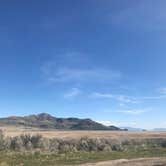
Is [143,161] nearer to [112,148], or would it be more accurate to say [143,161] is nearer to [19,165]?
[19,165]

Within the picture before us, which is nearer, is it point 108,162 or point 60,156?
point 108,162

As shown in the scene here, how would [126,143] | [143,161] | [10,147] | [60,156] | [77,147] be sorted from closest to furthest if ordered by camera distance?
[143,161], [60,156], [10,147], [77,147], [126,143]

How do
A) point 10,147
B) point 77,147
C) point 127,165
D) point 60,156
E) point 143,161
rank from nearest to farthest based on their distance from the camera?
1. point 127,165
2. point 143,161
3. point 60,156
4. point 10,147
5. point 77,147

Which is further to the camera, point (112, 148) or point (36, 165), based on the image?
point (112, 148)

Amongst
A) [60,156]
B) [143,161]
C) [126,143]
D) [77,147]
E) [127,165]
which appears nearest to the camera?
[127,165]

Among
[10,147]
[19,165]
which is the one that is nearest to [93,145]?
[10,147]

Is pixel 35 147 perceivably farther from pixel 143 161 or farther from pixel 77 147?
pixel 143 161

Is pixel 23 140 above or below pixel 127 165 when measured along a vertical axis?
above

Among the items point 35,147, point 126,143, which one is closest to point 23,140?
point 35,147

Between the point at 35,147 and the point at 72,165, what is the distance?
21216 millimetres

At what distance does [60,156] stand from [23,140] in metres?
15.5

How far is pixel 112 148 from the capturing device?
189 feet

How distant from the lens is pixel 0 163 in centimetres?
3584

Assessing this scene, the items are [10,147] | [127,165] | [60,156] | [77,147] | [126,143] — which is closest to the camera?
[127,165]
